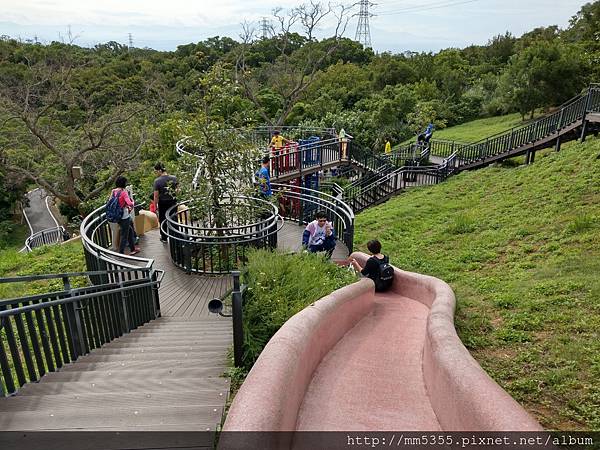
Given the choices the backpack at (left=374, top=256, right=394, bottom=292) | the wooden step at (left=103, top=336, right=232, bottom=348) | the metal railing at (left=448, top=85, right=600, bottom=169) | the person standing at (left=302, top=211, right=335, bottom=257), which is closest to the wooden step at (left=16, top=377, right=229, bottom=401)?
the wooden step at (left=103, top=336, right=232, bottom=348)

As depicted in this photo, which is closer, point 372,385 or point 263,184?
point 372,385

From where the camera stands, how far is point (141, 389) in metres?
3.54

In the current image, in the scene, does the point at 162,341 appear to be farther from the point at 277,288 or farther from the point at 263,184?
the point at 263,184

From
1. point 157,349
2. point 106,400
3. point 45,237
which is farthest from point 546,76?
point 45,237

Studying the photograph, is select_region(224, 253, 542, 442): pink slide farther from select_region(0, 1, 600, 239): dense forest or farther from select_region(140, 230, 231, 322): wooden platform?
select_region(0, 1, 600, 239): dense forest

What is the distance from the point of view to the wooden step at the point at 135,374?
154 inches

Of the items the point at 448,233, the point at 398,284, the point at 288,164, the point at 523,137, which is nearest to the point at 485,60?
the point at 523,137

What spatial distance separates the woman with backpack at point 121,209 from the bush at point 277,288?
3539 mm

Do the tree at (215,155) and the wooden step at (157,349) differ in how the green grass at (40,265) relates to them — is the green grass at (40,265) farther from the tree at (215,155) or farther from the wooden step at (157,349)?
the wooden step at (157,349)

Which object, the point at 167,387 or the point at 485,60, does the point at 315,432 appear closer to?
the point at 167,387

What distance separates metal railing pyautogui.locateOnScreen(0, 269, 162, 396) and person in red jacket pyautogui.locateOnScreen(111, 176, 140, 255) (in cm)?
188

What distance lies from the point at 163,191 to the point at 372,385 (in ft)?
23.6

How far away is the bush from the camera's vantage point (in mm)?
4445

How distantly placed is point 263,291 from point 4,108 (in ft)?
66.8
